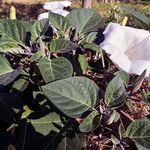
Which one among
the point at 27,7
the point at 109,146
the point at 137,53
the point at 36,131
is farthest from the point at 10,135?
the point at 27,7

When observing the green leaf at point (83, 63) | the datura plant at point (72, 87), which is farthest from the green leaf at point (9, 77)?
the green leaf at point (83, 63)

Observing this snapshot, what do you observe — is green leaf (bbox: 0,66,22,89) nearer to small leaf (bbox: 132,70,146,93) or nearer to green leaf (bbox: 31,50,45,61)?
green leaf (bbox: 31,50,45,61)

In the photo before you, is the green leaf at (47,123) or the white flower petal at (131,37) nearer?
the green leaf at (47,123)

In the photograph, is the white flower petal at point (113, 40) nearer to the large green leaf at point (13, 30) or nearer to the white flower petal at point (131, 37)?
the white flower petal at point (131, 37)

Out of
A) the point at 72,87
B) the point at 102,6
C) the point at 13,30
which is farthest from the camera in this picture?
the point at 102,6

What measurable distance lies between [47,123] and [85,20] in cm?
24

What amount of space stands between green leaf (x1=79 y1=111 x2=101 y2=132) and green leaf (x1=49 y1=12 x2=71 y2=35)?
0.64 ft

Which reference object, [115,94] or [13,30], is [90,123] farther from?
[13,30]

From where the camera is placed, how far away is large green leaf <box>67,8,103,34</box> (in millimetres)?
830

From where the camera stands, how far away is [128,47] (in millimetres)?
826

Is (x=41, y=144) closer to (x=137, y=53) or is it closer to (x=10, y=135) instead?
(x=10, y=135)

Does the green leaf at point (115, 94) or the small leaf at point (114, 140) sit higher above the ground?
the green leaf at point (115, 94)

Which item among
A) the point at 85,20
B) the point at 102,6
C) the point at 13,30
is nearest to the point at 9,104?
the point at 13,30

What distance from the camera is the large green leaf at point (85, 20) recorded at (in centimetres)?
83
